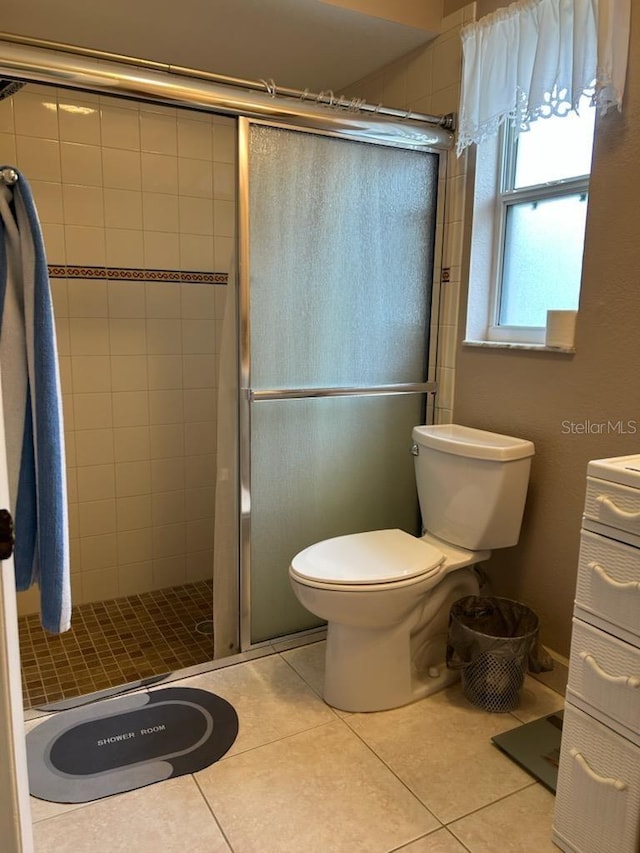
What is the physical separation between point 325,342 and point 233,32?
45.8 inches

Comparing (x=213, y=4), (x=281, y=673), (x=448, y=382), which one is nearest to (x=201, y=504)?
(x=281, y=673)

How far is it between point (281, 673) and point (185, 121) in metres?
2.28

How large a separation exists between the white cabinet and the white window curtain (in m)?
1.07

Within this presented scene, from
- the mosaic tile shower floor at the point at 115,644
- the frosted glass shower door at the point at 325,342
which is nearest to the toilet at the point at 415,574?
the frosted glass shower door at the point at 325,342

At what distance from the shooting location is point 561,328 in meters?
1.93

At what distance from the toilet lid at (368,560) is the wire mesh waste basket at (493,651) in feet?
0.81

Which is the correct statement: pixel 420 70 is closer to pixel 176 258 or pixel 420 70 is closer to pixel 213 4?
pixel 213 4

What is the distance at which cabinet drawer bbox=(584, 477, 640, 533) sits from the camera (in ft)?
4.15

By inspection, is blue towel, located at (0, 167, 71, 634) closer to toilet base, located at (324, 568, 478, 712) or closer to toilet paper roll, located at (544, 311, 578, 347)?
toilet base, located at (324, 568, 478, 712)

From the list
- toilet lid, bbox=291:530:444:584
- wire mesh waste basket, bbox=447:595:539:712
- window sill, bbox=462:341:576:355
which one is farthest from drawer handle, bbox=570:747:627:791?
window sill, bbox=462:341:576:355

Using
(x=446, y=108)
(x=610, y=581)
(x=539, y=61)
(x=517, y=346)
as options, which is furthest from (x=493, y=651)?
(x=446, y=108)

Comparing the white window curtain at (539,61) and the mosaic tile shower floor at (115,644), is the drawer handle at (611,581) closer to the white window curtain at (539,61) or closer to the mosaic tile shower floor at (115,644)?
the white window curtain at (539,61)

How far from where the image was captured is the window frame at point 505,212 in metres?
2.13

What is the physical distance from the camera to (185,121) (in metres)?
2.77
